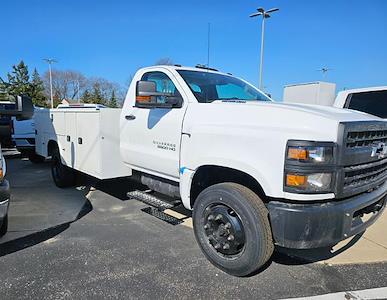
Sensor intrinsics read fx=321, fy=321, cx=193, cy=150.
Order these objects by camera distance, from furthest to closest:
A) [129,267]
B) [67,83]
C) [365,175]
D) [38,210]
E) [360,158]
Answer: [67,83]
[38,210]
[129,267]
[365,175]
[360,158]

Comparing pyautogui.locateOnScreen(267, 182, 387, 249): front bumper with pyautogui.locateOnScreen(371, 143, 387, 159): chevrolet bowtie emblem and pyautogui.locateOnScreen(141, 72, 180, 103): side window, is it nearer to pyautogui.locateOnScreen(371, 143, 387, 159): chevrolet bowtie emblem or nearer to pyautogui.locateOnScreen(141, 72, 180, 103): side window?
pyautogui.locateOnScreen(371, 143, 387, 159): chevrolet bowtie emblem

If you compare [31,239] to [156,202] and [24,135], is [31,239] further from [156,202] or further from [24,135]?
[24,135]

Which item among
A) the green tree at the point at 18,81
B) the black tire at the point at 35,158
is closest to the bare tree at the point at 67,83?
the green tree at the point at 18,81

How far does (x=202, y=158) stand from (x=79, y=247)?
6.07 feet

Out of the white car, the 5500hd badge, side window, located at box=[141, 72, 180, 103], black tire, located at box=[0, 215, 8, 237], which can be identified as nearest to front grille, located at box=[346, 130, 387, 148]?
the 5500hd badge

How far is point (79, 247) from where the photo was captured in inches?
150

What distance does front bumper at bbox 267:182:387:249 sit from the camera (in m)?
2.64

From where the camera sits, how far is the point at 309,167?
8.48 feet

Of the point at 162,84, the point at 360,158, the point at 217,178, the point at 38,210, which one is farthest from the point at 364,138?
the point at 38,210

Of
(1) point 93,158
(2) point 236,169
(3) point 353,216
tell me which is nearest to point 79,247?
(1) point 93,158

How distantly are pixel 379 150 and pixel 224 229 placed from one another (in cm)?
168

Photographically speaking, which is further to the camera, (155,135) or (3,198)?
(155,135)

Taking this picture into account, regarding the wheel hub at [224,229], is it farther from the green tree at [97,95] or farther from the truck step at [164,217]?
the green tree at [97,95]

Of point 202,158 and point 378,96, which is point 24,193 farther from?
point 378,96
